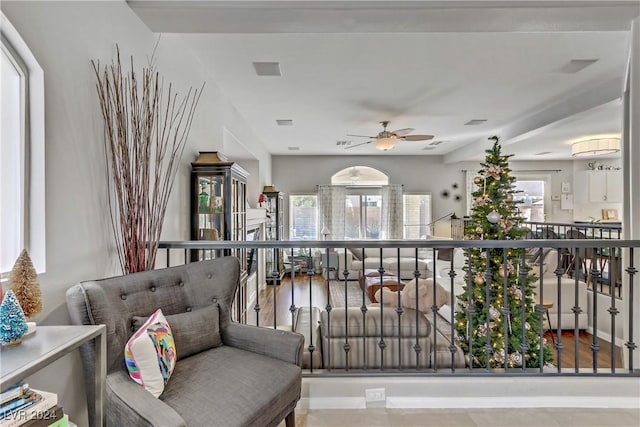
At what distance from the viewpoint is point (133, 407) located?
3.79ft

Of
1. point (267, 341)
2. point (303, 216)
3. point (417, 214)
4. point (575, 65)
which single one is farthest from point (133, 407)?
point (417, 214)

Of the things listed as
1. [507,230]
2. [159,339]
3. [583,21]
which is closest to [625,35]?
[583,21]

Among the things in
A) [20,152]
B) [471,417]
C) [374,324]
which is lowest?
[471,417]

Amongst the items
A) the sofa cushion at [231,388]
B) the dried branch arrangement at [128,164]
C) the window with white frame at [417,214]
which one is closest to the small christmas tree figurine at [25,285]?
the sofa cushion at [231,388]

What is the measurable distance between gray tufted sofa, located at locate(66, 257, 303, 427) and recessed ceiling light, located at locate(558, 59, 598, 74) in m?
3.64

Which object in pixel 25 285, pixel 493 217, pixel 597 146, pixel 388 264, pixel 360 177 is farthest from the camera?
pixel 360 177

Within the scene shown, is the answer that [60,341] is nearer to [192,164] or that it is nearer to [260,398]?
[260,398]

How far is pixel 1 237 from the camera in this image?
4.17ft

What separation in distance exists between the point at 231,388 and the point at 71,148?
1.33 meters

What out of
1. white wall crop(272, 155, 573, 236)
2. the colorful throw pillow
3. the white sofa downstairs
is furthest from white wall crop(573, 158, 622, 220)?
the colorful throw pillow

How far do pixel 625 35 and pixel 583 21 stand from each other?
0.95 metres

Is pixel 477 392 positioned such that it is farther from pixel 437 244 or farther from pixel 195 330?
pixel 195 330

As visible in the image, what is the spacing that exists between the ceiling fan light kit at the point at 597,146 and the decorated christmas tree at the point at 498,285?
419cm

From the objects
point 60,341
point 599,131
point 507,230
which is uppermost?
point 599,131
